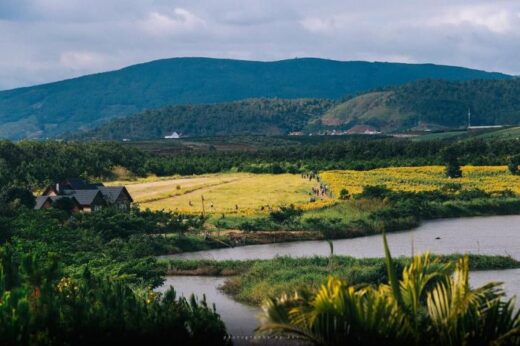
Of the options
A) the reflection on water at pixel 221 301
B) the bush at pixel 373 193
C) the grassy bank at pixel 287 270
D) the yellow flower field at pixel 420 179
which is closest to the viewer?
the reflection on water at pixel 221 301

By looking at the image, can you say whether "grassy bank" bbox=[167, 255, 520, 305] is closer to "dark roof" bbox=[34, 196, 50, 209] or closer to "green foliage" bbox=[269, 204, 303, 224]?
"green foliage" bbox=[269, 204, 303, 224]

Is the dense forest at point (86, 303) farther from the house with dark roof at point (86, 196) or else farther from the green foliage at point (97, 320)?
the house with dark roof at point (86, 196)

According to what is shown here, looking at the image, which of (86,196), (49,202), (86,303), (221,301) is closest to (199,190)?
(86,196)

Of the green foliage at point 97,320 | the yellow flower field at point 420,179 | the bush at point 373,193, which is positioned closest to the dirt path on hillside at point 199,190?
the yellow flower field at point 420,179

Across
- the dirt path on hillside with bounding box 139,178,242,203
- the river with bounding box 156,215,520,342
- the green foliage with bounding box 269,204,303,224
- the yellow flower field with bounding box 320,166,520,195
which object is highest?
the yellow flower field with bounding box 320,166,520,195

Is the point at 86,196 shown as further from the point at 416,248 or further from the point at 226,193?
the point at 416,248

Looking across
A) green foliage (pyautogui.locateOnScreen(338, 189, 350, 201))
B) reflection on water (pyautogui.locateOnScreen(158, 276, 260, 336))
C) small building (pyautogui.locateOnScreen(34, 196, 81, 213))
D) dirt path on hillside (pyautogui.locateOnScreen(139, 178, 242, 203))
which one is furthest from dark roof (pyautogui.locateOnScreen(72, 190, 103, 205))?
reflection on water (pyautogui.locateOnScreen(158, 276, 260, 336))
